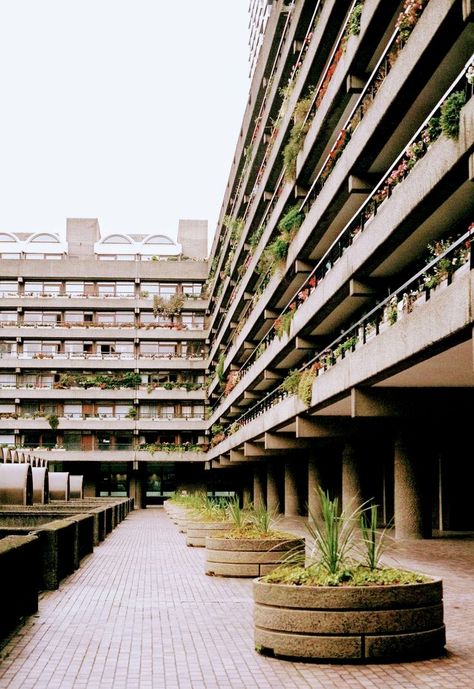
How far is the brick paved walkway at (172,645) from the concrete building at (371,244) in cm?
505

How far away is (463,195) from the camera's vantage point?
55.0 ft

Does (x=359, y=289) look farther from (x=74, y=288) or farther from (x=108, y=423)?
(x=74, y=288)

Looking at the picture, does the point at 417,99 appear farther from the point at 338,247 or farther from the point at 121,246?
the point at 121,246

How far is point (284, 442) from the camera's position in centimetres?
3703

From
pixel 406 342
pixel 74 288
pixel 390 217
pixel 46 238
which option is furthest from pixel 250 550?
pixel 46 238

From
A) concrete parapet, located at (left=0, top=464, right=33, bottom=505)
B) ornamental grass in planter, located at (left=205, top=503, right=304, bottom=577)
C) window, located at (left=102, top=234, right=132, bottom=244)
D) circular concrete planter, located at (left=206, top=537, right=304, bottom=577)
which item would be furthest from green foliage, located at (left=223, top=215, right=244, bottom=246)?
circular concrete planter, located at (left=206, top=537, right=304, bottom=577)

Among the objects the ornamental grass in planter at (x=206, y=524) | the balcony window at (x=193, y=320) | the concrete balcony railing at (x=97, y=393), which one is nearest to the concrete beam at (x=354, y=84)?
the ornamental grass in planter at (x=206, y=524)

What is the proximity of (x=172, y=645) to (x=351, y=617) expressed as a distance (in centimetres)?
214

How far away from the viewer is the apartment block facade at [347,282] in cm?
1619

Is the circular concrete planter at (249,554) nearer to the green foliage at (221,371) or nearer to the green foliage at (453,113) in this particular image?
the green foliage at (453,113)

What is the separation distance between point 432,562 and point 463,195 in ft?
23.7

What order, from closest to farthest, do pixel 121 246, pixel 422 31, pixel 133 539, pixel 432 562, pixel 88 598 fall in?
pixel 88 598
pixel 422 31
pixel 432 562
pixel 133 539
pixel 121 246

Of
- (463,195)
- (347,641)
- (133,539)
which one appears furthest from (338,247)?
(347,641)

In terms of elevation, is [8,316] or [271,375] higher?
[8,316]
